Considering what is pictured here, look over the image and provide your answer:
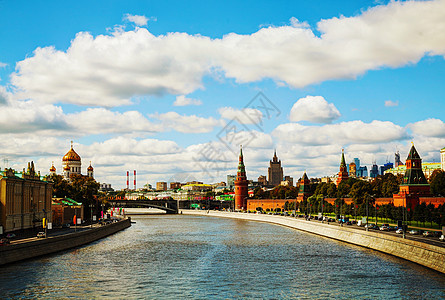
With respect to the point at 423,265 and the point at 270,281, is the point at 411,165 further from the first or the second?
the point at 270,281

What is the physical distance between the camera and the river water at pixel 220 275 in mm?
33906

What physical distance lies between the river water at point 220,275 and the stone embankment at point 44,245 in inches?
38.8

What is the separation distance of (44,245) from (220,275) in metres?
19.7

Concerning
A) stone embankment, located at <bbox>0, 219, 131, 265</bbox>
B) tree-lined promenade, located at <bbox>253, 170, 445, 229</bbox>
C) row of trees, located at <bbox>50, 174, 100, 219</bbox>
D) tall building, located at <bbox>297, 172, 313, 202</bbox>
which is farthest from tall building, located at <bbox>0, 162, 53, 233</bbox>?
tall building, located at <bbox>297, 172, 313, 202</bbox>

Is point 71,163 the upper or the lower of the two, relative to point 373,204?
upper

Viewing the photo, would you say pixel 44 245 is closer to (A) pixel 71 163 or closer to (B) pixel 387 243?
(B) pixel 387 243

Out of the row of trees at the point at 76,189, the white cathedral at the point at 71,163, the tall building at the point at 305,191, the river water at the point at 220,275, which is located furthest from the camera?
the white cathedral at the point at 71,163

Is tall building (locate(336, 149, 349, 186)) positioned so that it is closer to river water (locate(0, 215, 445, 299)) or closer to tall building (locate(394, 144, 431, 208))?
tall building (locate(394, 144, 431, 208))

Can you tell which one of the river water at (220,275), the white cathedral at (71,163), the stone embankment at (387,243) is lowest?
the river water at (220,275)

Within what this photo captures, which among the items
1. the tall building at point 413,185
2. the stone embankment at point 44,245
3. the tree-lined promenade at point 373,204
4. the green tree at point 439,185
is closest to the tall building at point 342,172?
the tree-lined promenade at point 373,204

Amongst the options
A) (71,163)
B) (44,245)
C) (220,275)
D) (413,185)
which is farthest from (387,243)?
(71,163)

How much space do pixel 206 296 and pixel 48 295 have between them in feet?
33.6

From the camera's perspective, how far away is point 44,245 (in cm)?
5047

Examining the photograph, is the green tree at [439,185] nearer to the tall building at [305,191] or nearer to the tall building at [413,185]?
the tall building at [413,185]
